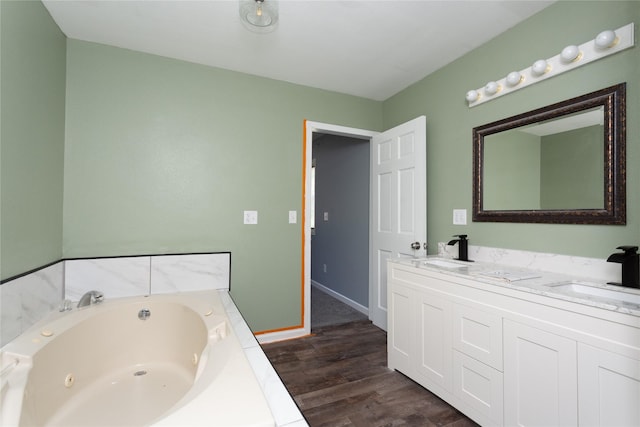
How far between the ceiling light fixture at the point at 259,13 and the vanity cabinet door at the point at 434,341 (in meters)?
1.82

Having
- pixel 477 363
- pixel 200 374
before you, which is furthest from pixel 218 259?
pixel 477 363

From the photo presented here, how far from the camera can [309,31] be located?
6.18ft

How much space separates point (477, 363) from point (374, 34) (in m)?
2.06

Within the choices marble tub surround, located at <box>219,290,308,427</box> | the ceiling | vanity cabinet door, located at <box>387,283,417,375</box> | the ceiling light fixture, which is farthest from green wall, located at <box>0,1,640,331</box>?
marble tub surround, located at <box>219,290,308,427</box>

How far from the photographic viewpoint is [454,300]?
5.27ft

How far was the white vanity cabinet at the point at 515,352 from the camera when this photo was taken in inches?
40.5

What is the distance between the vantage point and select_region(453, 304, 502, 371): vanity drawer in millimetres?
1395

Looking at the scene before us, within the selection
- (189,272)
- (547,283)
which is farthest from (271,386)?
(189,272)

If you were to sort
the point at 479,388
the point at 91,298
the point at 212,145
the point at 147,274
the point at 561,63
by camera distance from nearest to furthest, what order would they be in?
the point at 479,388
the point at 561,63
the point at 91,298
the point at 147,274
the point at 212,145

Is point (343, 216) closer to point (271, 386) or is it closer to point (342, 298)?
point (342, 298)

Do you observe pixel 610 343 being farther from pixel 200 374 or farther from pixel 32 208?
pixel 32 208

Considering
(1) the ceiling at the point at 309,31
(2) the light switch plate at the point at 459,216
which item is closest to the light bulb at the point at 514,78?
(1) the ceiling at the point at 309,31

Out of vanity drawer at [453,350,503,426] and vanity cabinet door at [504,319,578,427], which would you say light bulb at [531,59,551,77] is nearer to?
vanity cabinet door at [504,319,578,427]

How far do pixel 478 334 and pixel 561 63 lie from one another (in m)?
1.54
